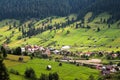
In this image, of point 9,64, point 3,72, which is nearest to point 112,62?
point 9,64

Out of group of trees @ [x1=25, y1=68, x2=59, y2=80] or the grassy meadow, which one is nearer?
group of trees @ [x1=25, y1=68, x2=59, y2=80]

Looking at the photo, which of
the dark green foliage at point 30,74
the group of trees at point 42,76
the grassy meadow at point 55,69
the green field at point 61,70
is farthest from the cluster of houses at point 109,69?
the dark green foliage at point 30,74

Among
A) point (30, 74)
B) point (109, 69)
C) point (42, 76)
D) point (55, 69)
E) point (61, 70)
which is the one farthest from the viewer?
point (109, 69)

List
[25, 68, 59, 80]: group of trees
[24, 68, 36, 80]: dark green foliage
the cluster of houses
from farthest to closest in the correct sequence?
the cluster of houses
[24, 68, 36, 80]: dark green foliage
[25, 68, 59, 80]: group of trees

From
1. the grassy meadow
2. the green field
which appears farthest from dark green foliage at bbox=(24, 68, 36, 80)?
the green field

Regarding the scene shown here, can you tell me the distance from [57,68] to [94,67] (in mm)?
30187

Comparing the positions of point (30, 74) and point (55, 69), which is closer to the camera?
point (30, 74)

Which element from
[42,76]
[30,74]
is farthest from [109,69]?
[42,76]

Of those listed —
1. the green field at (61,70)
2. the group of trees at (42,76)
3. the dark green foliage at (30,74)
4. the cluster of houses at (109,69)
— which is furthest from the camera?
the cluster of houses at (109,69)

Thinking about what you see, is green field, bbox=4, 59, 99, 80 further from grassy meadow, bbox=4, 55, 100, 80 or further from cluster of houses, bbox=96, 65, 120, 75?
cluster of houses, bbox=96, 65, 120, 75

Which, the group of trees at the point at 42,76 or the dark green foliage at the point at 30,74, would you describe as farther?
the dark green foliage at the point at 30,74

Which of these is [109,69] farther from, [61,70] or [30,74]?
[30,74]

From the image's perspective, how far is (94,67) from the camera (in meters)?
181

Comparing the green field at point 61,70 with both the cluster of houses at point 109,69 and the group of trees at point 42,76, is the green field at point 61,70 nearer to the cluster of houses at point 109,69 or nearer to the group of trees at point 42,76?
the group of trees at point 42,76
